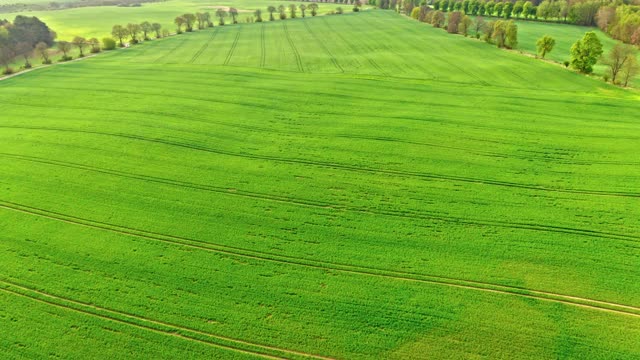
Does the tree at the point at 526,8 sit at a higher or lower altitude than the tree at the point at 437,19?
higher

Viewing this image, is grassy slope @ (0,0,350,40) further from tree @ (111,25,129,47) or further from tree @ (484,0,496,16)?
tree @ (484,0,496,16)

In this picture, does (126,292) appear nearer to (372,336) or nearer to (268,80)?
(372,336)

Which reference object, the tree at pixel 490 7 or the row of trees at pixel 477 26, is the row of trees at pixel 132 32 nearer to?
the row of trees at pixel 477 26

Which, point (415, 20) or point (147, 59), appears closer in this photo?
point (147, 59)

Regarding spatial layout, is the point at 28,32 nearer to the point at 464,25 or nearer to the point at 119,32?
the point at 119,32

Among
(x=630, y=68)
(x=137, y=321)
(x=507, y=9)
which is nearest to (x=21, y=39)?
(x=137, y=321)

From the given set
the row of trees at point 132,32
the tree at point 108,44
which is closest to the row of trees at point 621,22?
the row of trees at point 132,32

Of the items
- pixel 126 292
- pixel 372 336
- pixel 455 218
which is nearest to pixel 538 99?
pixel 455 218
